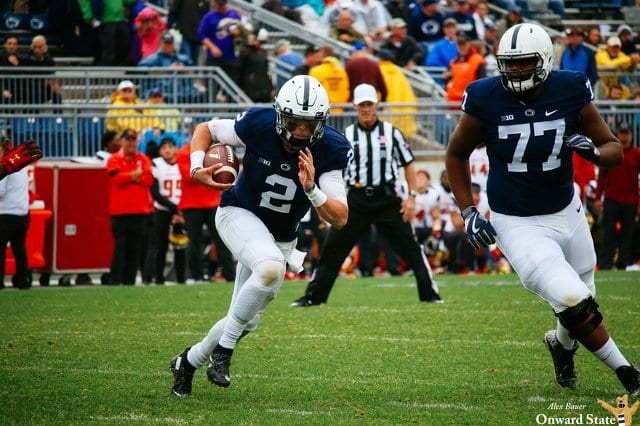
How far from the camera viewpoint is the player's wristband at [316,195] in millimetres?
5785

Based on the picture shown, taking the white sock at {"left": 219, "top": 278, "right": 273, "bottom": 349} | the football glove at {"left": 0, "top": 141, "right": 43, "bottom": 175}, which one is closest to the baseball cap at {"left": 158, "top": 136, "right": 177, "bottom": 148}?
the football glove at {"left": 0, "top": 141, "right": 43, "bottom": 175}

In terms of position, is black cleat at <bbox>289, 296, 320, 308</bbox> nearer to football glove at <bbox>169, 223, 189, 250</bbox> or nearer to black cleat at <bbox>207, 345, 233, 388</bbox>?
football glove at <bbox>169, 223, 189, 250</bbox>

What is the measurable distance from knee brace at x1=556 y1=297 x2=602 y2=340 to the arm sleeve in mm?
1287

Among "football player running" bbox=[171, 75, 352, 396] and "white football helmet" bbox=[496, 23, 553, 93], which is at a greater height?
"white football helmet" bbox=[496, 23, 553, 93]

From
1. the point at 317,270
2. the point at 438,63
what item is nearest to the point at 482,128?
the point at 317,270

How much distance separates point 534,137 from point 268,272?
Answer: 1539 millimetres

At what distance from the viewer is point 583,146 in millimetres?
5543

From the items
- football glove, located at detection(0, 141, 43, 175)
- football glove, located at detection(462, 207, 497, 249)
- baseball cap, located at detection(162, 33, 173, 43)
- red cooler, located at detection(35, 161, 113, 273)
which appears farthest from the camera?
baseball cap, located at detection(162, 33, 173, 43)

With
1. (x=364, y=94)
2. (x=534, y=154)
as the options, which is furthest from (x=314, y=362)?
(x=364, y=94)

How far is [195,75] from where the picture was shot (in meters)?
16.6

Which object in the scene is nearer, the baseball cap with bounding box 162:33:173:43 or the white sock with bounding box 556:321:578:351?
the white sock with bounding box 556:321:578:351

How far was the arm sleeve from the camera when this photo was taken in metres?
6.01

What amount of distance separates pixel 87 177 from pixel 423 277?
17.7ft

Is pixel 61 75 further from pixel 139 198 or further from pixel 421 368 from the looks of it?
pixel 421 368
